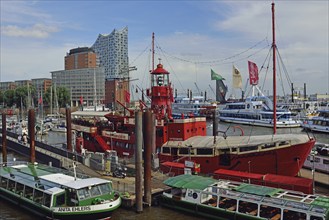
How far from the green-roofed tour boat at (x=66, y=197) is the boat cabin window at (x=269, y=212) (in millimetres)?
9143

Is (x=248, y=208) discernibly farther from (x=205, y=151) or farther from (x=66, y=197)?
(x=66, y=197)

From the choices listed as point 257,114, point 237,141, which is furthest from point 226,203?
point 257,114

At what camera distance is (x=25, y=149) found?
167 ft

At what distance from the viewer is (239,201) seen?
2353cm

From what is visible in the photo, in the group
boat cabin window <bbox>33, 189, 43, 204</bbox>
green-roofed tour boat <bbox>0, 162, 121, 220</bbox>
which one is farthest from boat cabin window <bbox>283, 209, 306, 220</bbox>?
boat cabin window <bbox>33, 189, 43, 204</bbox>

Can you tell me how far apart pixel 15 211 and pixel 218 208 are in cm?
1515

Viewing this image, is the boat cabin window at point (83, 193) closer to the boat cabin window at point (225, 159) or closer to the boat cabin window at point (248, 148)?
the boat cabin window at point (225, 159)

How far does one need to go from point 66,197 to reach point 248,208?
11.7 m

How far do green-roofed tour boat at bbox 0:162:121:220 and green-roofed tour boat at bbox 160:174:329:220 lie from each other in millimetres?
4634

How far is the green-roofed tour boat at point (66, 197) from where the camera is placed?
22.6 metres

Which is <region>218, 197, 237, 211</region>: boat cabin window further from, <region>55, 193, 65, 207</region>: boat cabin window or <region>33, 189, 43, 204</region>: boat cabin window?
<region>33, 189, 43, 204</region>: boat cabin window

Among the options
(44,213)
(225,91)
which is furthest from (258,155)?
(225,91)

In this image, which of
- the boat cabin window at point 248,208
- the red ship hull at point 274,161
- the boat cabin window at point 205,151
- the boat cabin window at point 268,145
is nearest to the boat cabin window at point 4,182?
the red ship hull at point 274,161

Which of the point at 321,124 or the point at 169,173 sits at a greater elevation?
the point at 321,124
